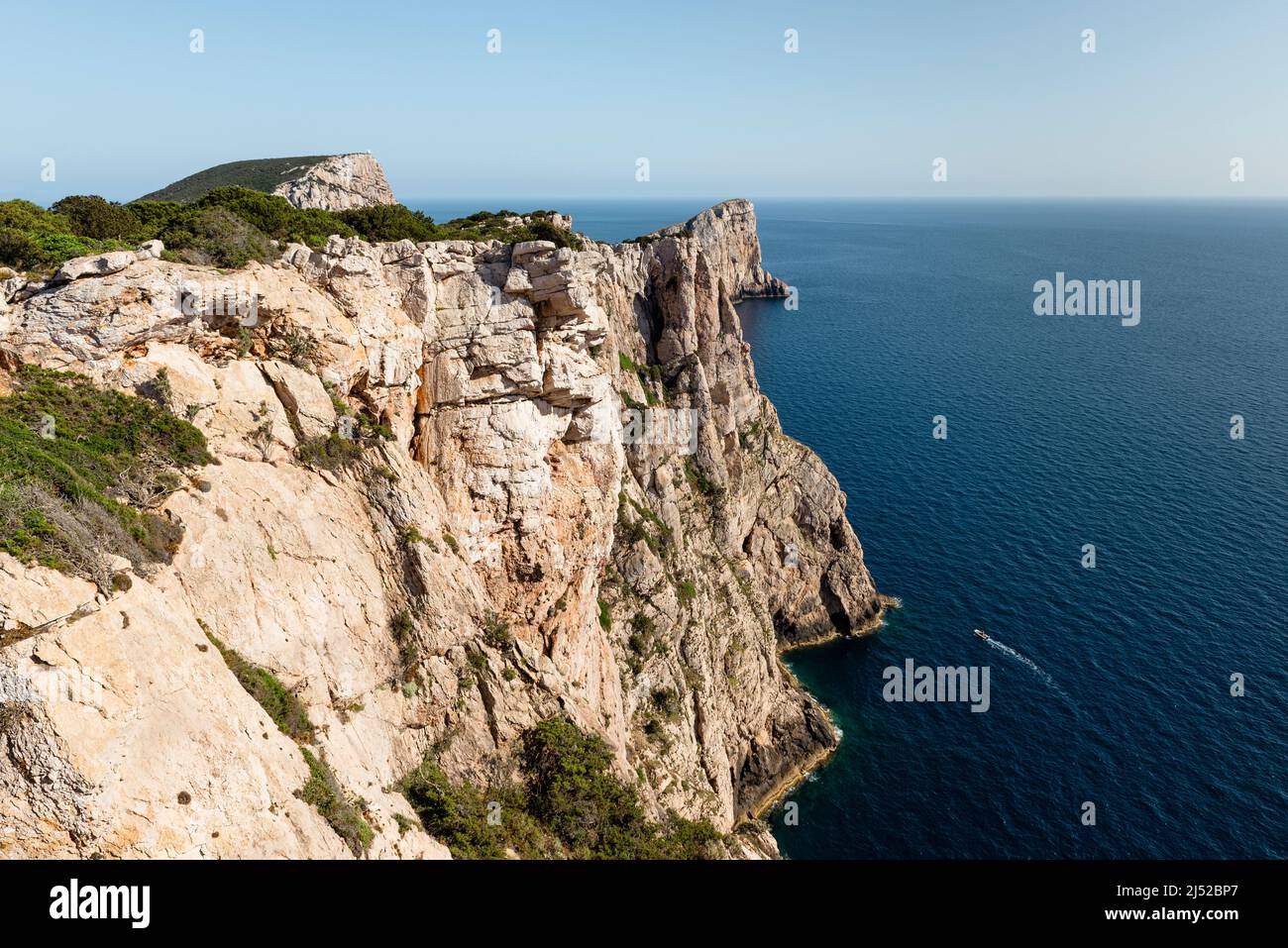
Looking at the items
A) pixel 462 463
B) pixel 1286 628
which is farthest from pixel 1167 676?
pixel 462 463

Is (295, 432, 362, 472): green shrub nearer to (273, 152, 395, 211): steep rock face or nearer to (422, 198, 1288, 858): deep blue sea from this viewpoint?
(273, 152, 395, 211): steep rock face

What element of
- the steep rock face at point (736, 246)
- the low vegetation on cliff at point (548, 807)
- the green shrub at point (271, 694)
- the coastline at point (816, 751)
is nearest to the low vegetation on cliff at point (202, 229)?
the green shrub at point (271, 694)

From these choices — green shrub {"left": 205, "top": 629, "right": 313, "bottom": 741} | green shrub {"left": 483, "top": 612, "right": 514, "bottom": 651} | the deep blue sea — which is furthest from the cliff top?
the deep blue sea

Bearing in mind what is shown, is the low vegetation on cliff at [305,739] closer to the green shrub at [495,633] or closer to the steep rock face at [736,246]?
the green shrub at [495,633]

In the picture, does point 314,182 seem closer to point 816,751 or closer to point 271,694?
point 271,694

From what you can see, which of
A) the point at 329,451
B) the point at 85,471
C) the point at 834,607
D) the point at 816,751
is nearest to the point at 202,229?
the point at 329,451

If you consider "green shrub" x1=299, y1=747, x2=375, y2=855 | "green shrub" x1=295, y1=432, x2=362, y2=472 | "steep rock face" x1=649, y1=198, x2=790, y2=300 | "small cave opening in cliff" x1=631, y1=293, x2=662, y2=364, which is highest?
"steep rock face" x1=649, y1=198, x2=790, y2=300
